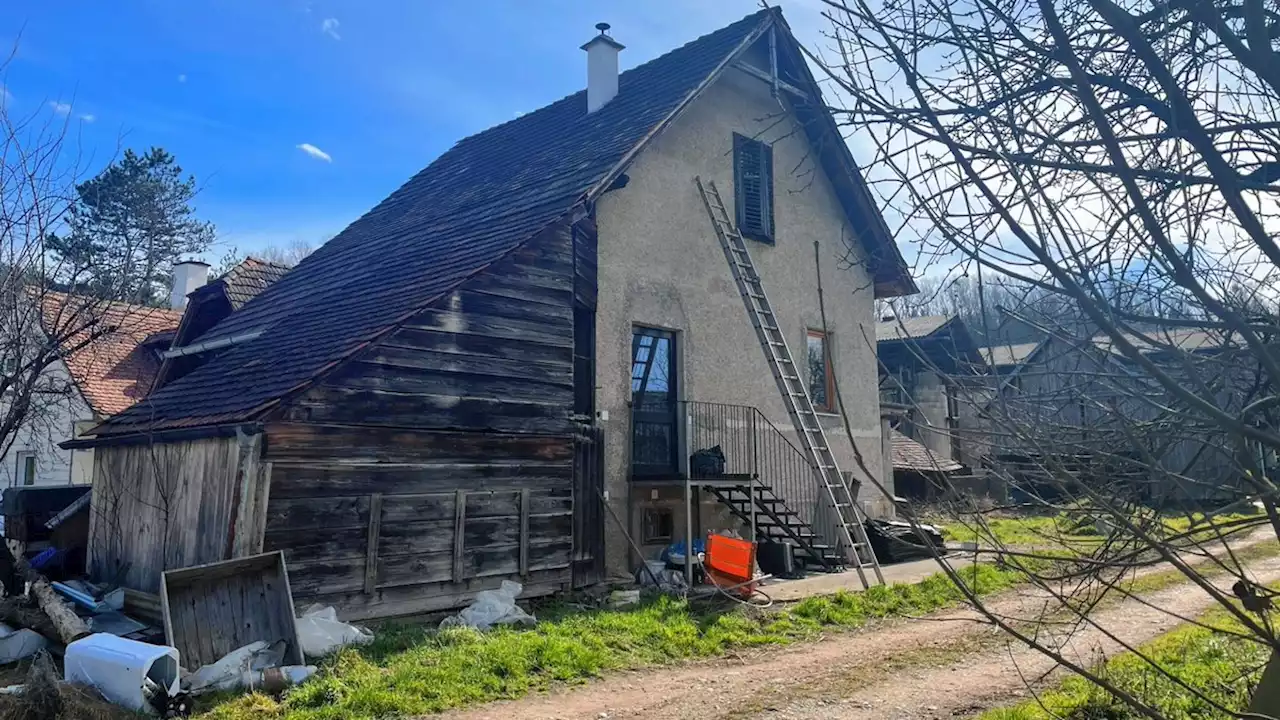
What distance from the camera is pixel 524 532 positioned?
10.9m

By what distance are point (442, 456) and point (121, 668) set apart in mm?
4123

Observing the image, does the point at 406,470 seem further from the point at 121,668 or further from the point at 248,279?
the point at 248,279

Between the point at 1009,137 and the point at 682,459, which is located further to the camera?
the point at 682,459

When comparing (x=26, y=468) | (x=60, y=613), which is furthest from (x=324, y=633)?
(x=26, y=468)

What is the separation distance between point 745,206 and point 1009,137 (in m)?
13.2

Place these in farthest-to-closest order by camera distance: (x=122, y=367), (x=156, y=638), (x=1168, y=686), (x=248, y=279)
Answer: (x=122, y=367) < (x=248, y=279) < (x=156, y=638) < (x=1168, y=686)

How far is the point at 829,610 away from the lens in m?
10.3

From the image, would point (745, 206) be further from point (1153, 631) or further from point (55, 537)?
point (55, 537)

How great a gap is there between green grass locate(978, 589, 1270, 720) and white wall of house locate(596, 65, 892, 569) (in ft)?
18.2

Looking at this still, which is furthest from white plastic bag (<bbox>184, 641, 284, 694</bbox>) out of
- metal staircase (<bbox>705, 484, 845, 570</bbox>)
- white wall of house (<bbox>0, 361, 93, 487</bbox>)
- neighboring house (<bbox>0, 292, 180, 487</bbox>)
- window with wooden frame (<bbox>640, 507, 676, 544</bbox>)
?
white wall of house (<bbox>0, 361, 93, 487</bbox>)

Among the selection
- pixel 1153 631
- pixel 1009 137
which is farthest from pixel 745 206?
pixel 1009 137

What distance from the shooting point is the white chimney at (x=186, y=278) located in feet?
82.1

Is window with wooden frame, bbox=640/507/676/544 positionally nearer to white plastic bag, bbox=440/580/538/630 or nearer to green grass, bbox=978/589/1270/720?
white plastic bag, bbox=440/580/538/630

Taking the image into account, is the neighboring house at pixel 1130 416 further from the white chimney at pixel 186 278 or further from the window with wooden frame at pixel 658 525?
the white chimney at pixel 186 278
